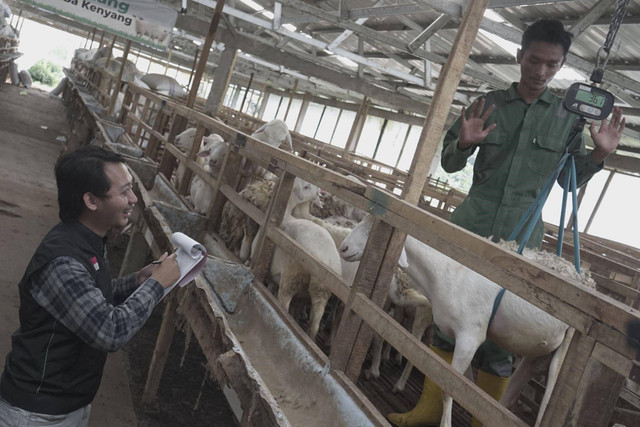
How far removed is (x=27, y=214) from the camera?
711 cm

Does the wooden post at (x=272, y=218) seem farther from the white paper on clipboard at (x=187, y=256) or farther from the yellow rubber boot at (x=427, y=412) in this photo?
the white paper on clipboard at (x=187, y=256)

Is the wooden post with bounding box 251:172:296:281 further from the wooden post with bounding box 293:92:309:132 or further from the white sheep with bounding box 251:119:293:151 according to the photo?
the wooden post with bounding box 293:92:309:132

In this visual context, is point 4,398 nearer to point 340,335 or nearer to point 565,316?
point 340,335

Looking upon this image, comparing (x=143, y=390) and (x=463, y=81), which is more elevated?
(x=463, y=81)

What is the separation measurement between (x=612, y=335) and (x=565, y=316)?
17 cm

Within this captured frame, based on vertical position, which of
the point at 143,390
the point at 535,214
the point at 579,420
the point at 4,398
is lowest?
the point at 143,390

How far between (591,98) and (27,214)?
6740 millimetres

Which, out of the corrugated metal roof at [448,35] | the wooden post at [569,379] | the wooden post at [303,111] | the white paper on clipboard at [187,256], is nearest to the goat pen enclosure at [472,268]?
the wooden post at [569,379]

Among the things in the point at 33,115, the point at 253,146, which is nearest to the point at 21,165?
the point at 253,146

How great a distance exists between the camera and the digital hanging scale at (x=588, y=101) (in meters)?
2.63

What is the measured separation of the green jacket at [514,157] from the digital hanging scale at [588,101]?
1.60 feet

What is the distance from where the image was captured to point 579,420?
158 centimetres

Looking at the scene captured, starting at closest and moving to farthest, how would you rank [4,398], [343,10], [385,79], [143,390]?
1. [4,398]
2. [143,390]
3. [343,10]
4. [385,79]

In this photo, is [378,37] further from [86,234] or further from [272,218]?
[86,234]
